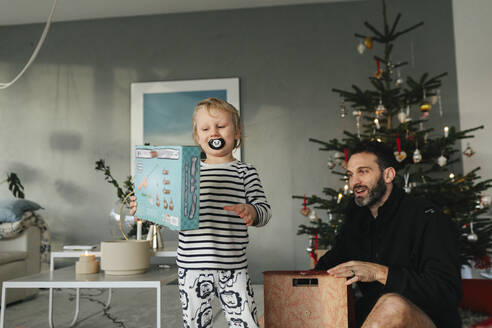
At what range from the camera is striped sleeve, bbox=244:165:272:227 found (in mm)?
1192

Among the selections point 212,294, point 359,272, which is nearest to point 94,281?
point 212,294

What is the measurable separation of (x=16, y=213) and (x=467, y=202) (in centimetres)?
310

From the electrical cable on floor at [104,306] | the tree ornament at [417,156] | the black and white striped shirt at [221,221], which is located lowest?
the electrical cable on floor at [104,306]

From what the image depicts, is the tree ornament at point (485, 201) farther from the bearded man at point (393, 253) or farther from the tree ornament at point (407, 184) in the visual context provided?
the bearded man at point (393, 253)

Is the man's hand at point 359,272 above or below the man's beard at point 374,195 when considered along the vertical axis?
below

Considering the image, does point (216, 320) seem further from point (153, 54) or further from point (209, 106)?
point (153, 54)

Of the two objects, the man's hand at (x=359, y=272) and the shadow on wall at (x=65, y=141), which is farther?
the shadow on wall at (x=65, y=141)

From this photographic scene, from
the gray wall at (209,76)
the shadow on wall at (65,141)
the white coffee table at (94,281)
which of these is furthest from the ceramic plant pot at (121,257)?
the shadow on wall at (65,141)

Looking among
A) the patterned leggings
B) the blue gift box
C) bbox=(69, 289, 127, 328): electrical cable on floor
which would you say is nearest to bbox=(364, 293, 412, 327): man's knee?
the patterned leggings

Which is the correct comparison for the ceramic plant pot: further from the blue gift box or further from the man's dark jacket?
the man's dark jacket

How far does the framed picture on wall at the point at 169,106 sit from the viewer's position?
3762 mm

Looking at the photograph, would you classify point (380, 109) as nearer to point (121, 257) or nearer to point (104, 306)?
point (121, 257)

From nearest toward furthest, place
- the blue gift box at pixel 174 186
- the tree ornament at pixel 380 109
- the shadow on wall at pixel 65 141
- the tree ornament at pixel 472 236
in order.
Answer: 1. the blue gift box at pixel 174 186
2. the tree ornament at pixel 472 236
3. the tree ornament at pixel 380 109
4. the shadow on wall at pixel 65 141

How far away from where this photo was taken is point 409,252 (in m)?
1.36
